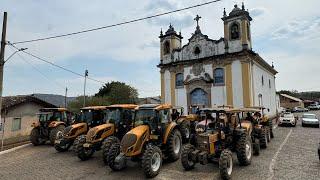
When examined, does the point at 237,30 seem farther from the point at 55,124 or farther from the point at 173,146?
the point at 55,124

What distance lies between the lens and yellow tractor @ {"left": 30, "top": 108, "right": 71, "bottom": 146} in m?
15.4

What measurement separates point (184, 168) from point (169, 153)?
100 cm

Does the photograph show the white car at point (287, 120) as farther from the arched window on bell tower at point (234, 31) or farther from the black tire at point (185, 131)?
the black tire at point (185, 131)

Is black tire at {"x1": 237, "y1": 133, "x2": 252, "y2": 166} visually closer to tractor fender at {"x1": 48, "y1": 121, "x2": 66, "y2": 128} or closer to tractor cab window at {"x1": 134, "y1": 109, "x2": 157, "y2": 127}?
tractor cab window at {"x1": 134, "y1": 109, "x2": 157, "y2": 127}

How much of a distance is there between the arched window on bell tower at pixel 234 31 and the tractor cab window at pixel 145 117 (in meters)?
16.9

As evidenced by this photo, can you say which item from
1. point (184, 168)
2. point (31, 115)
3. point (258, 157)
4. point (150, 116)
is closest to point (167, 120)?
point (150, 116)

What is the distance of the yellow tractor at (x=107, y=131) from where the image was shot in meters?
10.7

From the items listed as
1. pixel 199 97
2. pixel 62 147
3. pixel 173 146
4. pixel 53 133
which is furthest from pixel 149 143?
pixel 199 97

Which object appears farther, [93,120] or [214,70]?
[214,70]

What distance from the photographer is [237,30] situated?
24.2m

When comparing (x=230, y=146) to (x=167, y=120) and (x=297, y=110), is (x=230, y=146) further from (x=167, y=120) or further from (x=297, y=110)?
(x=297, y=110)

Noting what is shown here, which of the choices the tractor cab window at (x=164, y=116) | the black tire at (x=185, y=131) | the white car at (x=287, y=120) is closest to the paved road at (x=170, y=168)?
the tractor cab window at (x=164, y=116)

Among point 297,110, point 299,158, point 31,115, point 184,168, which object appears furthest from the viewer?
point 297,110

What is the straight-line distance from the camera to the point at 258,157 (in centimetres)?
1095
